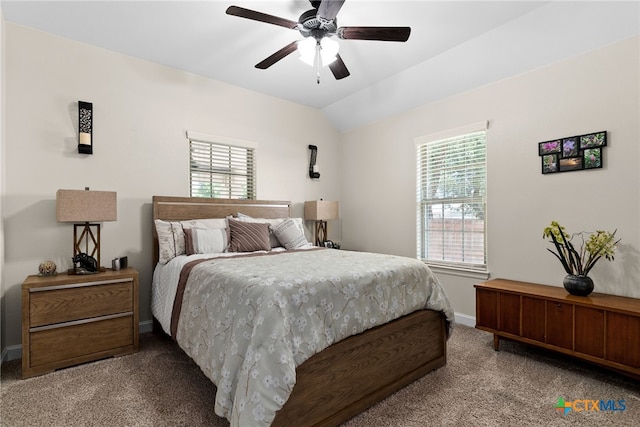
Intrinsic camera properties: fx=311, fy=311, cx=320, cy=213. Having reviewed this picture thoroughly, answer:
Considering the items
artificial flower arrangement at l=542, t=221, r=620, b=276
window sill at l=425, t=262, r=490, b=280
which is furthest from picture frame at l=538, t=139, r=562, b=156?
window sill at l=425, t=262, r=490, b=280

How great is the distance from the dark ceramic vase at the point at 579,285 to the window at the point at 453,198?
944 millimetres

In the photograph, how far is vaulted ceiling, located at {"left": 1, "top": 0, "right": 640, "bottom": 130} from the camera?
251 centimetres

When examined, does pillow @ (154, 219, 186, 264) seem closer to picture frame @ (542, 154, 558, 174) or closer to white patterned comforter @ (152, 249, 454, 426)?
white patterned comforter @ (152, 249, 454, 426)

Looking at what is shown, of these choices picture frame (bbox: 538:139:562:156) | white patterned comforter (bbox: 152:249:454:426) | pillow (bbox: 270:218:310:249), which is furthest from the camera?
pillow (bbox: 270:218:310:249)

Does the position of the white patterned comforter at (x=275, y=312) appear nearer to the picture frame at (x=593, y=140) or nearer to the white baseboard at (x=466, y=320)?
the white baseboard at (x=466, y=320)

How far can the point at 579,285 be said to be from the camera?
2.49 meters

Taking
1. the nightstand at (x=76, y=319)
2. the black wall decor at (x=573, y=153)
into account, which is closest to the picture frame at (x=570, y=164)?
the black wall decor at (x=573, y=153)

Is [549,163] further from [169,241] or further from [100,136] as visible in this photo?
[100,136]

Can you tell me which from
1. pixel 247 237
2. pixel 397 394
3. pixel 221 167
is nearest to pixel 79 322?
pixel 247 237

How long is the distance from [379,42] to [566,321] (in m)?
2.94

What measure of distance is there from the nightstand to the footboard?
74.8 inches

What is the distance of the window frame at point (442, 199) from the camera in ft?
11.3

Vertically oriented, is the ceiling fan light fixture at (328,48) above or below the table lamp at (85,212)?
above

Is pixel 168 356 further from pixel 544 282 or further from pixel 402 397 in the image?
pixel 544 282
